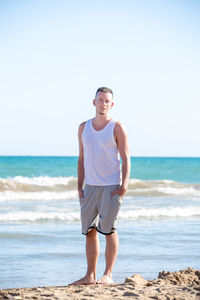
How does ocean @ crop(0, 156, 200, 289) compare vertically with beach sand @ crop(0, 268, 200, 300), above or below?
below

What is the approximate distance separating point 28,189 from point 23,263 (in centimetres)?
1476

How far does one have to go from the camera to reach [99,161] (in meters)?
4.49

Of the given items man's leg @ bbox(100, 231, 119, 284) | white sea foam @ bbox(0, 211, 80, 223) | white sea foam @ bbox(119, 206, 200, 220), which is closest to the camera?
man's leg @ bbox(100, 231, 119, 284)

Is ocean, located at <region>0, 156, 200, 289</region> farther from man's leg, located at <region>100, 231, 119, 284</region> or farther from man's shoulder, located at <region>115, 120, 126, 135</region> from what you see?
man's shoulder, located at <region>115, 120, 126, 135</region>

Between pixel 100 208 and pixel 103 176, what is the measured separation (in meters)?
0.28

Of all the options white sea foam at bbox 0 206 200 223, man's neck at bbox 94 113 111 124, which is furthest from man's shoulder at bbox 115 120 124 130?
white sea foam at bbox 0 206 200 223

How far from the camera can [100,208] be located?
14.7 ft

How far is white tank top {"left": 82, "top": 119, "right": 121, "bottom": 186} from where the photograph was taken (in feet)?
14.6

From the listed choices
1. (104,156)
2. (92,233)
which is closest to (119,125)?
(104,156)

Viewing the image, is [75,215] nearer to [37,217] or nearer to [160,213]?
[37,217]

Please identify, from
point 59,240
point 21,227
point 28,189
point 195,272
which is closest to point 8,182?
point 28,189

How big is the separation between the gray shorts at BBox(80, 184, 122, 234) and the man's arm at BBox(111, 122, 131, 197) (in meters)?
0.06

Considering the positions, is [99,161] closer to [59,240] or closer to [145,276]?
[145,276]

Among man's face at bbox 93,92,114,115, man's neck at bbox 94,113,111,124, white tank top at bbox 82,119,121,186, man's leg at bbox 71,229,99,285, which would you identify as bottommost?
man's leg at bbox 71,229,99,285
